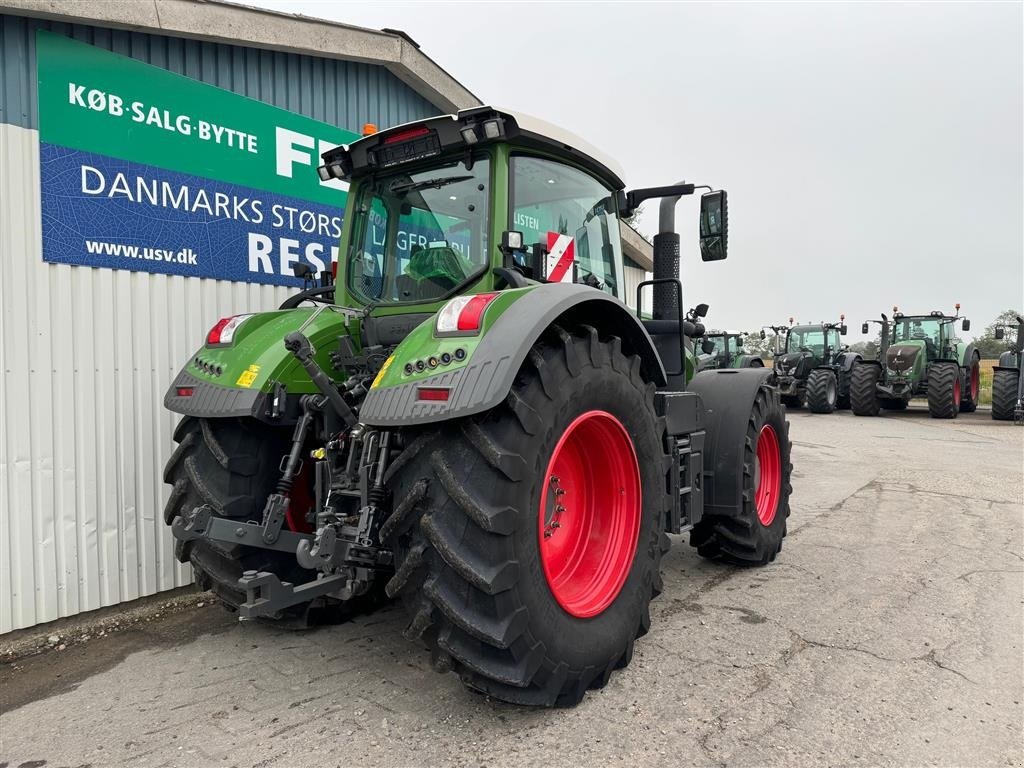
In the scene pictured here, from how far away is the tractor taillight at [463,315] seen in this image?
2533 mm

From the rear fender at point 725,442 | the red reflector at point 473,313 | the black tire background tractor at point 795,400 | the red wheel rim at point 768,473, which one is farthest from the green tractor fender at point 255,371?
the black tire background tractor at point 795,400

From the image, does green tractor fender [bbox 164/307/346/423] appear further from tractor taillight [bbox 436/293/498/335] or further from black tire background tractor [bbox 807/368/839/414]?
black tire background tractor [bbox 807/368/839/414]

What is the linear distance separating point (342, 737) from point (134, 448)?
8.21 ft

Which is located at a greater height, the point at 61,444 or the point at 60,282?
the point at 60,282

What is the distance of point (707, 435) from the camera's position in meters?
4.35

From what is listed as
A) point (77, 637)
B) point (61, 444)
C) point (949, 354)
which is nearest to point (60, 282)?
point (61, 444)

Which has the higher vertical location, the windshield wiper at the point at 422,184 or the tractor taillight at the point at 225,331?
the windshield wiper at the point at 422,184

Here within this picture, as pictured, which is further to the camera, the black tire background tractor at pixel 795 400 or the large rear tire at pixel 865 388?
the black tire background tractor at pixel 795 400

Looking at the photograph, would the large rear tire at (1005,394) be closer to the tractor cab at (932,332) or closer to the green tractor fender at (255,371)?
the tractor cab at (932,332)

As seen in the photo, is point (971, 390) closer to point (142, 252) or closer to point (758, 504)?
point (758, 504)

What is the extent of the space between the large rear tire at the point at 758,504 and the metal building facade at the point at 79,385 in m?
3.47

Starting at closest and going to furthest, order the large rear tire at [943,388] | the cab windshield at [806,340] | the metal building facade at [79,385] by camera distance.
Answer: the metal building facade at [79,385] → the large rear tire at [943,388] → the cab windshield at [806,340]

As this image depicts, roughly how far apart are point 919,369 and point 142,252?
17.5 metres

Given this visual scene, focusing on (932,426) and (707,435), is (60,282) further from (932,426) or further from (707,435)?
(932,426)
